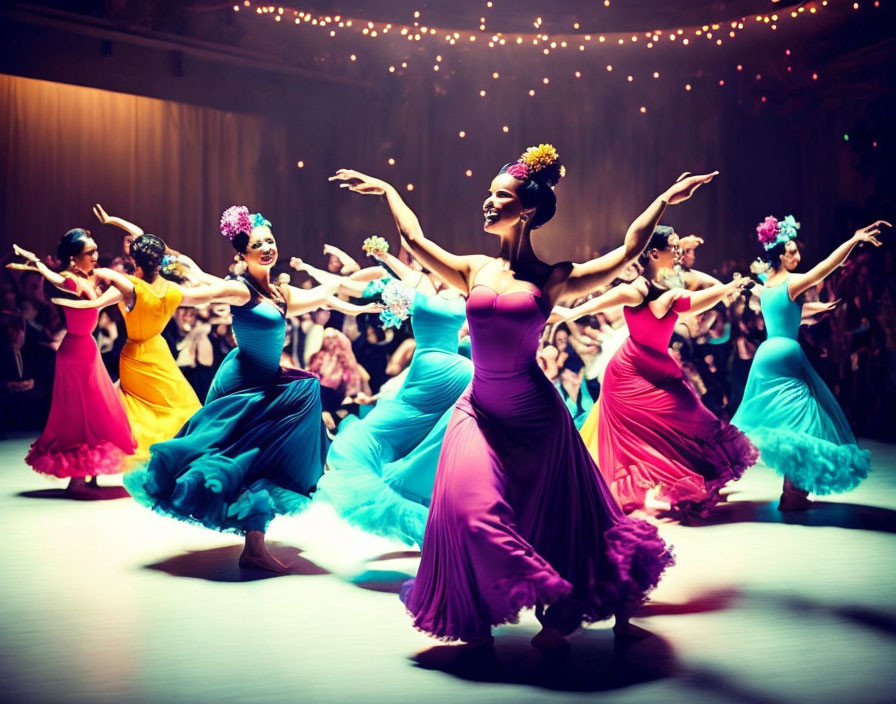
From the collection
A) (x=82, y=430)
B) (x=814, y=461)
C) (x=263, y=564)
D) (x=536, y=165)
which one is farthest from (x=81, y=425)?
(x=814, y=461)

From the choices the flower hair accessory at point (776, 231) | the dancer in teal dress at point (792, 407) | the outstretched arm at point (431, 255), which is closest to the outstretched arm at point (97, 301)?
the outstretched arm at point (431, 255)

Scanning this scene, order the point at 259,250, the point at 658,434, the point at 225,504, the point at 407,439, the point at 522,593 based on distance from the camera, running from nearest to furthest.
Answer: the point at 522,593
the point at 225,504
the point at 259,250
the point at 407,439
the point at 658,434

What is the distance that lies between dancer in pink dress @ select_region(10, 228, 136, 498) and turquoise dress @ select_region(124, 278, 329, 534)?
159 centimetres

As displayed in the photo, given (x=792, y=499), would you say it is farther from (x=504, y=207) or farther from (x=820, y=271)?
(x=504, y=207)

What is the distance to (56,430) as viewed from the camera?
21.0 ft

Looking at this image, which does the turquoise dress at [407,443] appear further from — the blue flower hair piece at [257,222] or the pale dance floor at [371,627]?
the blue flower hair piece at [257,222]

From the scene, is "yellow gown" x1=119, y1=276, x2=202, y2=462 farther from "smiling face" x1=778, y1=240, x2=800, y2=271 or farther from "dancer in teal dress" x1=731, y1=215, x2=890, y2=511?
"smiling face" x1=778, y1=240, x2=800, y2=271

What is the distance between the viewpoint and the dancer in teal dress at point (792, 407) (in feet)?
19.0

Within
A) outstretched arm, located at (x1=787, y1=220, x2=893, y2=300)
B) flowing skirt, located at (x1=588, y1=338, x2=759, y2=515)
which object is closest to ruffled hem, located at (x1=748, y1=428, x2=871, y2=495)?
flowing skirt, located at (x1=588, y1=338, x2=759, y2=515)

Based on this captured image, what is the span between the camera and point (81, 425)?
6.36m

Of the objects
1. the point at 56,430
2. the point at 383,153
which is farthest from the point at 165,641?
the point at 383,153

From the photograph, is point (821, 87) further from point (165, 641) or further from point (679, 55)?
point (165, 641)

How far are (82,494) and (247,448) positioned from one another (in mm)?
2510

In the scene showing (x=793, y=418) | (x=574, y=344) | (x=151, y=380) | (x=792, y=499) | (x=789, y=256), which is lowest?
(x=792, y=499)
